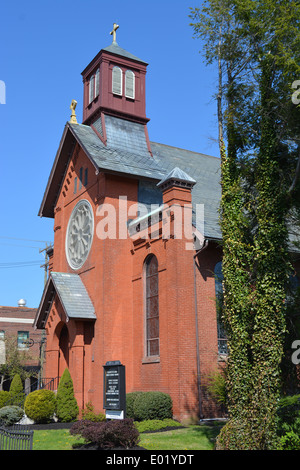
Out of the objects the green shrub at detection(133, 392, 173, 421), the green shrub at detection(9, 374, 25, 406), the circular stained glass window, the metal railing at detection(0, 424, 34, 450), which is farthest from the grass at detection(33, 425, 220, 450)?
the circular stained glass window

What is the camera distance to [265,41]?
46.4 feet

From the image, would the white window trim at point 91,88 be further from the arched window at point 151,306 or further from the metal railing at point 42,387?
the metal railing at point 42,387

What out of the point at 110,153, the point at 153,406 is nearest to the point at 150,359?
the point at 153,406

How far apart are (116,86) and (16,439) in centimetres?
2038

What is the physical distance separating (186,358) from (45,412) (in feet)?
21.6

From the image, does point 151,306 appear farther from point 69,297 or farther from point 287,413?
point 287,413

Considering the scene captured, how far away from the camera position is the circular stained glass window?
953 inches

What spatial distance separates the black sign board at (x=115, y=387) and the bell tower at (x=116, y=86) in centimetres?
1596

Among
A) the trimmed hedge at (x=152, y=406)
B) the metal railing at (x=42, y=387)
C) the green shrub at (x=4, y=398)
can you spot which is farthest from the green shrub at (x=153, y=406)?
the green shrub at (x=4, y=398)

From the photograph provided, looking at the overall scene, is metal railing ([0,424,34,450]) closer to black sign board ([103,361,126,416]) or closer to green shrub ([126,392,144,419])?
black sign board ([103,361,126,416])

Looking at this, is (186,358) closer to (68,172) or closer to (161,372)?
(161,372)

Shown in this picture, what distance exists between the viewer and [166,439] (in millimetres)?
14258
